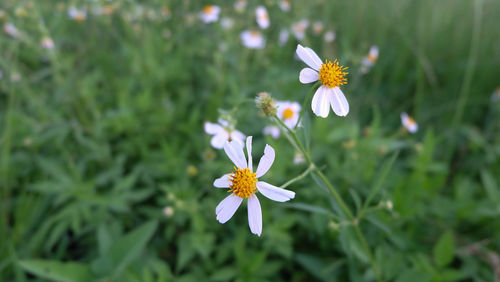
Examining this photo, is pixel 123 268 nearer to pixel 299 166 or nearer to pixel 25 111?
pixel 299 166

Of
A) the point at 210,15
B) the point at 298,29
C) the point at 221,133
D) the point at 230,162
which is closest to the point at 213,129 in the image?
the point at 221,133

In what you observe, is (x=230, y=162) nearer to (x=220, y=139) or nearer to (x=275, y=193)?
(x=220, y=139)

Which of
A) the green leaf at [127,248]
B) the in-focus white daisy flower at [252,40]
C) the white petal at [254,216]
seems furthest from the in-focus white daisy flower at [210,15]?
the white petal at [254,216]

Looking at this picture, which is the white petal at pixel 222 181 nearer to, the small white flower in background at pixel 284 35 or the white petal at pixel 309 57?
the white petal at pixel 309 57

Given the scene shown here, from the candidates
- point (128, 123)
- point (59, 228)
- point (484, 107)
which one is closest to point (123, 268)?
point (59, 228)

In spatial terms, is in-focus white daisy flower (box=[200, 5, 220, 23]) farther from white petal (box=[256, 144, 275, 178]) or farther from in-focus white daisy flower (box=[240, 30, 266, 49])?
white petal (box=[256, 144, 275, 178])

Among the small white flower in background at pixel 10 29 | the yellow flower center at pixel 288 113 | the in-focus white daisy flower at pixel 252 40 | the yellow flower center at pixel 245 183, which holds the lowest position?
the yellow flower center at pixel 245 183
